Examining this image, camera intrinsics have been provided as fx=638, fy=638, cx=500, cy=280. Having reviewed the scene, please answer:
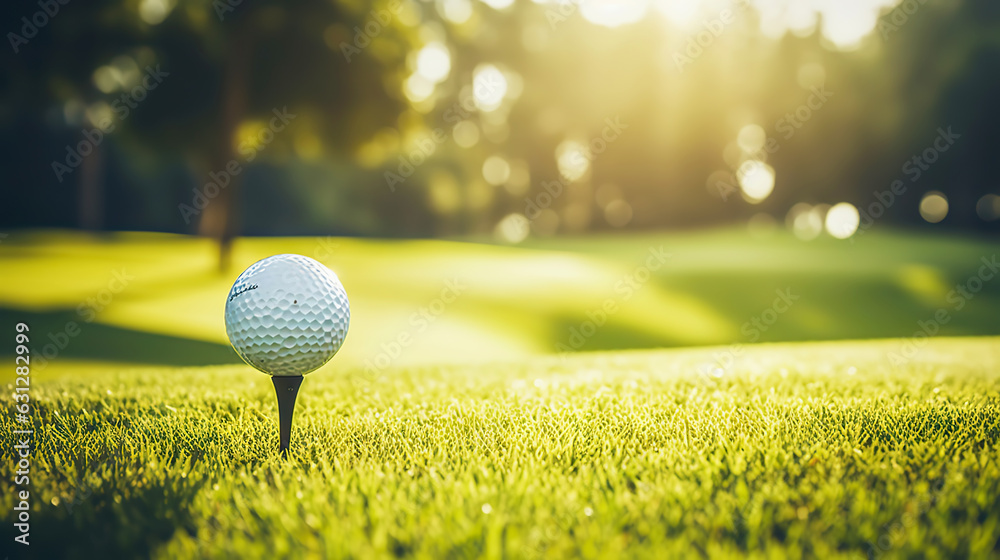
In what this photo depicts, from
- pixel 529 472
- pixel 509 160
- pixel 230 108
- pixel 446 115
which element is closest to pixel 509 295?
pixel 230 108

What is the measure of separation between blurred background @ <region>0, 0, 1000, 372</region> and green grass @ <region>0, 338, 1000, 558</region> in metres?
5.00

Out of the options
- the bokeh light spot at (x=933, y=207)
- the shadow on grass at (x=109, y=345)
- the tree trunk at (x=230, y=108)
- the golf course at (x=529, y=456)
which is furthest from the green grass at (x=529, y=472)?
the bokeh light spot at (x=933, y=207)

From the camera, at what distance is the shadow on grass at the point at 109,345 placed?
8.02 m

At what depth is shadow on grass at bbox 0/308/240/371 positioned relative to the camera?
802 centimetres

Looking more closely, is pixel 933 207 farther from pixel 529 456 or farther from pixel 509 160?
pixel 529 456

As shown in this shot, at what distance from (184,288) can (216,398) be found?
918 cm

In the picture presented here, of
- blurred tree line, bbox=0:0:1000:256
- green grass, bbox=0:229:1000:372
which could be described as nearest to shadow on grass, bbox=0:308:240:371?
green grass, bbox=0:229:1000:372

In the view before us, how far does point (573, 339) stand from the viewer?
407 inches

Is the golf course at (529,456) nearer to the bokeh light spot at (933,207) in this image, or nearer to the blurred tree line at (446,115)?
the blurred tree line at (446,115)

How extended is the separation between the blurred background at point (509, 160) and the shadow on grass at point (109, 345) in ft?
0.36

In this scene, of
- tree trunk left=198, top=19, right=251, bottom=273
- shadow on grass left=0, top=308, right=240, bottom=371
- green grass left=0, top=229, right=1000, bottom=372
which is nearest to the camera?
shadow on grass left=0, top=308, right=240, bottom=371

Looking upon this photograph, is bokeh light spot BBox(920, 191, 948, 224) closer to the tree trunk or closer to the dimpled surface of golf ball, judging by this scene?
the tree trunk

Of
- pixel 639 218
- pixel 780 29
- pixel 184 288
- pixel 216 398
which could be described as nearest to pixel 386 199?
pixel 639 218

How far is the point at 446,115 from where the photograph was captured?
32.1m
